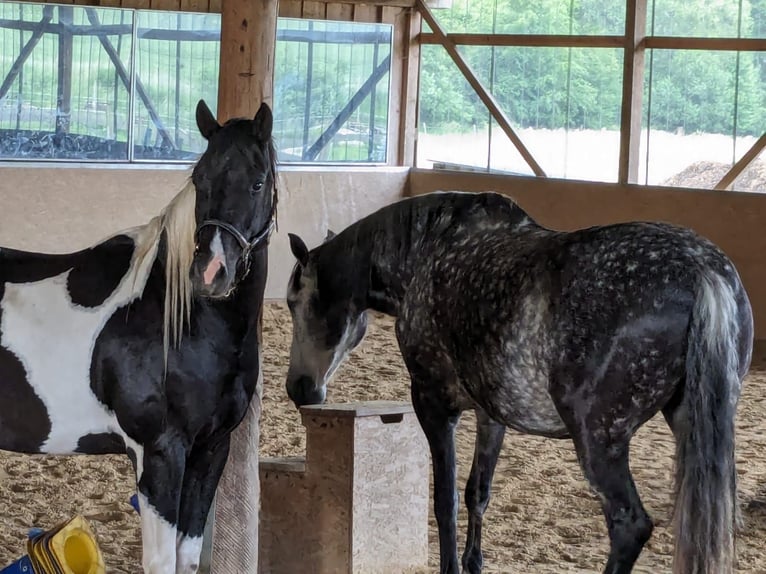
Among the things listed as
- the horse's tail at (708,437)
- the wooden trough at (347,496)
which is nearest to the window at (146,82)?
the wooden trough at (347,496)

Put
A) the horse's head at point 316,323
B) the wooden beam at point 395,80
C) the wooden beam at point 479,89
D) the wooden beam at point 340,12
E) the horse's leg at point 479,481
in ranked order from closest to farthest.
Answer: the horse's leg at point 479,481, the horse's head at point 316,323, the wooden beam at point 479,89, the wooden beam at point 340,12, the wooden beam at point 395,80

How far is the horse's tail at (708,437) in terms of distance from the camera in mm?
2971

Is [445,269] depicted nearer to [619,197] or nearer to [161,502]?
[161,502]

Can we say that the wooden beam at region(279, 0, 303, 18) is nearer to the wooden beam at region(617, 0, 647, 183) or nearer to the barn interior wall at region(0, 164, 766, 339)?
the barn interior wall at region(0, 164, 766, 339)

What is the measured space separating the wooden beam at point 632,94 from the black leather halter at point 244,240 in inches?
277

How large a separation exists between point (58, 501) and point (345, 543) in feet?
5.03

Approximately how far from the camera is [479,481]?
3922mm

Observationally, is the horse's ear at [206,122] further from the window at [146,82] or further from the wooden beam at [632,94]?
the wooden beam at [632,94]

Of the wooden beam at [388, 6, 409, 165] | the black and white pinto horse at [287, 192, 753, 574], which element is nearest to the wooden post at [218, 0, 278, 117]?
the black and white pinto horse at [287, 192, 753, 574]

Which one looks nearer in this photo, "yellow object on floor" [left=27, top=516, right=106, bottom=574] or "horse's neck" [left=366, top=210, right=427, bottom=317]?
"yellow object on floor" [left=27, top=516, right=106, bottom=574]

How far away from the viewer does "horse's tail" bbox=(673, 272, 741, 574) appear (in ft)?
9.75

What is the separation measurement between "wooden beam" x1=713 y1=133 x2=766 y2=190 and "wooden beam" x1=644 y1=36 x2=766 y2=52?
2.51 ft

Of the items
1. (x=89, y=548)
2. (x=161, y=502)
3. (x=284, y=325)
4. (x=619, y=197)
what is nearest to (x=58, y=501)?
(x=89, y=548)

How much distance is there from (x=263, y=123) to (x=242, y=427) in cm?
109
